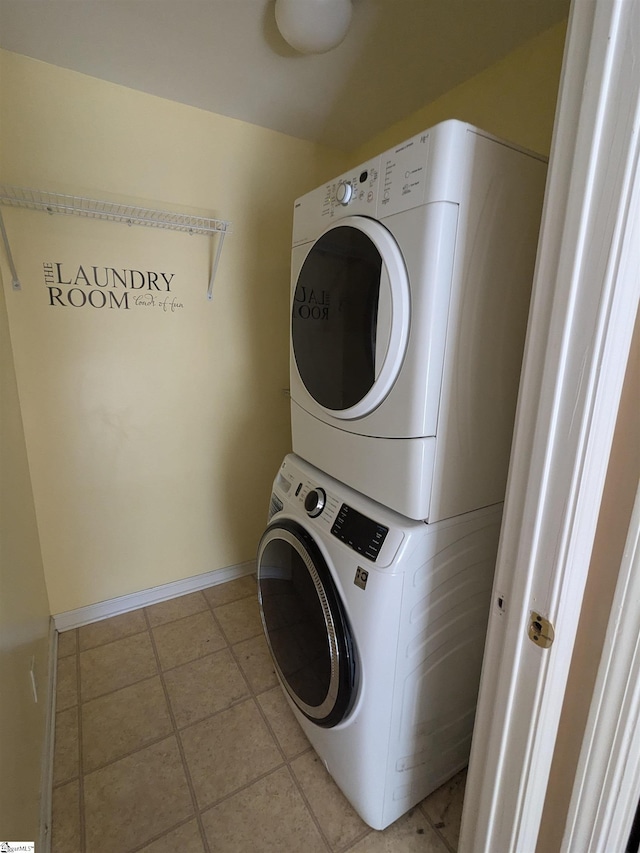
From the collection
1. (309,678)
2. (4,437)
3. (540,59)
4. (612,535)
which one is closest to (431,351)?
(612,535)

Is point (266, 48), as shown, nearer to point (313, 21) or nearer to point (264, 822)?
point (313, 21)

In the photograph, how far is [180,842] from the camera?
3.77 ft

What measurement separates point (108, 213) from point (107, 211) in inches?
1.2

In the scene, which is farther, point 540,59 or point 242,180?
point 242,180

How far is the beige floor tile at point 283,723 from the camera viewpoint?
141 cm

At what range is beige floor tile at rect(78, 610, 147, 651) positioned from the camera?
1.83m

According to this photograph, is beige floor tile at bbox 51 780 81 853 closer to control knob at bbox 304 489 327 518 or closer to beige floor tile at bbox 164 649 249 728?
beige floor tile at bbox 164 649 249 728

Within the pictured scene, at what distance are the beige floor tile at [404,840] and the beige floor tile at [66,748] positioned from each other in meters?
0.90

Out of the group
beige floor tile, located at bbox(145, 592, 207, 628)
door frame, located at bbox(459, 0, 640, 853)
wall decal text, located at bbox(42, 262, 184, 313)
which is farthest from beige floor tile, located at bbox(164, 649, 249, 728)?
wall decal text, located at bbox(42, 262, 184, 313)

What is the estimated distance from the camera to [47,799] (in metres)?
1.22

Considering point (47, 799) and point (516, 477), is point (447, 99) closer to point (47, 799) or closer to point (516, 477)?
point (516, 477)

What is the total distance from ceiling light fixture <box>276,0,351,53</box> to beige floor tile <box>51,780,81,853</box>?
7.64ft

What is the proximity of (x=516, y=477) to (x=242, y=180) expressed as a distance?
1.76 m

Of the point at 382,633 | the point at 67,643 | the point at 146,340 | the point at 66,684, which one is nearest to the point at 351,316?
the point at 382,633
